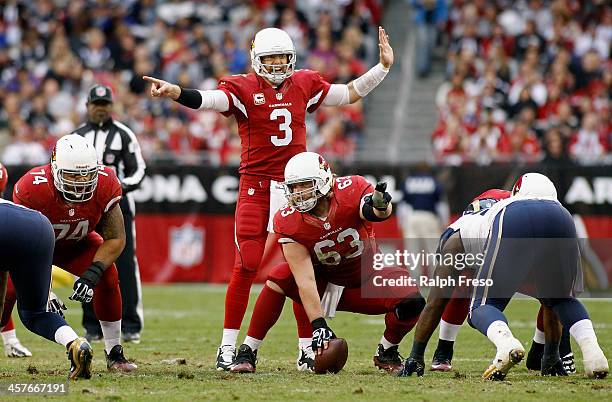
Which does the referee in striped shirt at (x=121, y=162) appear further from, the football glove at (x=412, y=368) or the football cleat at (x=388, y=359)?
the football glove at (x=412, y=368)

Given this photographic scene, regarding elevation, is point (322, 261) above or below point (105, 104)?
below

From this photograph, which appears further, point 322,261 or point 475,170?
point 475,170

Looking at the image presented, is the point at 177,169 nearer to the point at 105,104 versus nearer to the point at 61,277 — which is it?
the point at 61,277

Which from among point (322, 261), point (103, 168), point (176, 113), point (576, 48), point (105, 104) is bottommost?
point (322, 261)

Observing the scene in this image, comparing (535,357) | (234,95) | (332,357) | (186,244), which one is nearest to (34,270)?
(332,357)

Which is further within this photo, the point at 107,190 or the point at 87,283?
the point at 107,190

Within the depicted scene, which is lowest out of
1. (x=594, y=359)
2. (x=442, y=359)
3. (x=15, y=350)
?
(x=15, y=350)

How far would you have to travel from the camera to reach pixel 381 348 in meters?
7.24

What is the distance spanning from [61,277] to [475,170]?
5.10 metres

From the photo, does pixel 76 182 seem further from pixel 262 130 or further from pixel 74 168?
pixel 262 130

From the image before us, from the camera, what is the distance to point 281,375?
6863mm

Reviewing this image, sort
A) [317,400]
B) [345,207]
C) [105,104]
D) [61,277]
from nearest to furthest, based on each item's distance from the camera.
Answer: [317,400]
[345,207]
[105,104]
[61,277]

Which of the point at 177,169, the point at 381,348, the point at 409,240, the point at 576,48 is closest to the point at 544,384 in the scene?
the point at 381,348

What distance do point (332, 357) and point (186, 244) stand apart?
788 cm
